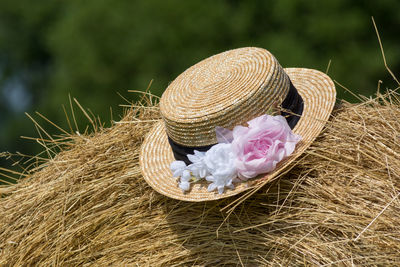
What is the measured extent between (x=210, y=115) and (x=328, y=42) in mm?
3801

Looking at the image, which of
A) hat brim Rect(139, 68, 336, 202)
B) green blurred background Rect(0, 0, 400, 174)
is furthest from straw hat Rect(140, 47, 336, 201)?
green blurred background Rect(0, 0, 400, 174)

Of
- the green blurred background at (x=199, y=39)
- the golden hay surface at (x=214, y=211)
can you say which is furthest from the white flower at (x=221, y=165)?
the green blurred background at (x=199, y=39)

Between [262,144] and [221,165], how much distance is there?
0.12m

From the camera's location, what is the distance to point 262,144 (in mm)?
1312

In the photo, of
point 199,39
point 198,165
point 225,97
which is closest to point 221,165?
point 198,165

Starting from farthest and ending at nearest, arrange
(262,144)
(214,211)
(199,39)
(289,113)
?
1. (199,39)
2. (214,211)
3. (289,113)
4. (262,144)

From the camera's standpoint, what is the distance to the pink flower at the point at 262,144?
129 cm

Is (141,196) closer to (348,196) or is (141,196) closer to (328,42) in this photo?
(348,196)

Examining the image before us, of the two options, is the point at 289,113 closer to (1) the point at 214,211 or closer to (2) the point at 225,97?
(2) the point at 225,97

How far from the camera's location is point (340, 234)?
1.31 metres

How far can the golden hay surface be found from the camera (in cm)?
129

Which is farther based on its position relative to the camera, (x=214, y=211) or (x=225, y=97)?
(x=214, y=211)

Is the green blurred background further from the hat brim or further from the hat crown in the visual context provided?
the hat crown

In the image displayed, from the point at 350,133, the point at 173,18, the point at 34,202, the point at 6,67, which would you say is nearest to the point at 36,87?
the point at 6,67
